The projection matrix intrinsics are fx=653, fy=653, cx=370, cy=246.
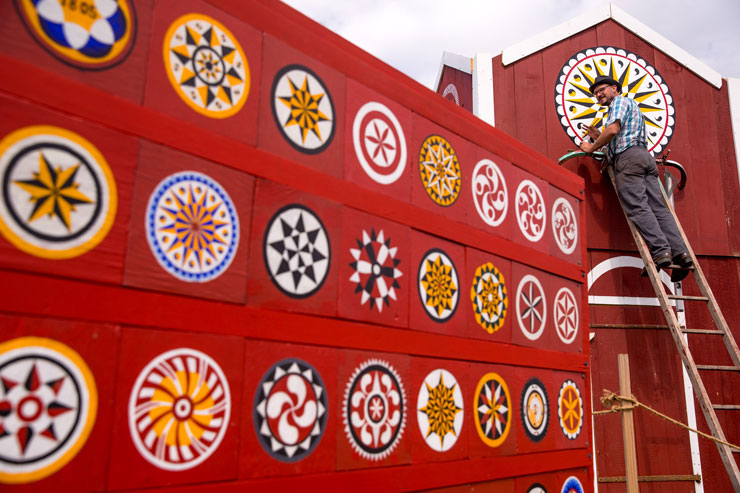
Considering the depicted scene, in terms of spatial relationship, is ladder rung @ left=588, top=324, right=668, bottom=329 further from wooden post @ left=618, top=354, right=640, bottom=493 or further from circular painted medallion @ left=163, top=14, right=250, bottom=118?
circular painted medallion @ left=163, top=14, right=250, bottom=118

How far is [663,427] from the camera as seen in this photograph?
439 cm

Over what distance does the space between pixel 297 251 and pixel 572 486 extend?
1.90 meters

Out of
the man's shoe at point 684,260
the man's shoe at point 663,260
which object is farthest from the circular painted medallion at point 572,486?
the man's shoe at point 684,260

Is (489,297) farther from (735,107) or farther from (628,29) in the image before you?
(735,107)

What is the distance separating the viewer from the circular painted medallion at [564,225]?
3.21m

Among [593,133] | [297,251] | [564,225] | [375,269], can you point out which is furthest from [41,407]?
[593,133]

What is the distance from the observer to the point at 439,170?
257 cm

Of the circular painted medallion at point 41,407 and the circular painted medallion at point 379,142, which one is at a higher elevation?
the circular painted medallion at point 379,142

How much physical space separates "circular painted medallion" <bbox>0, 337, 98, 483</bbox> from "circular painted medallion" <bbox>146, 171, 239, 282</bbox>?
335 mm

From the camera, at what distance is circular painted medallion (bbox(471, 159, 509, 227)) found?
108 inches

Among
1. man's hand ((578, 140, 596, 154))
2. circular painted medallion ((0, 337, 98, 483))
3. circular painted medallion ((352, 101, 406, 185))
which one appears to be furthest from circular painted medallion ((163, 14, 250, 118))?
man's hand ((578, 140, 596, 154))

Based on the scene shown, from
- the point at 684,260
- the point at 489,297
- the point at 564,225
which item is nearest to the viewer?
the point at 489,297

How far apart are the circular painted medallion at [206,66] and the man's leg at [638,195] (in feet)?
10.7

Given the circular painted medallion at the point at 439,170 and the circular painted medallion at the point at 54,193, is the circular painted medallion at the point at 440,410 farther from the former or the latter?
the circular painted medallion at the point at 54,193
